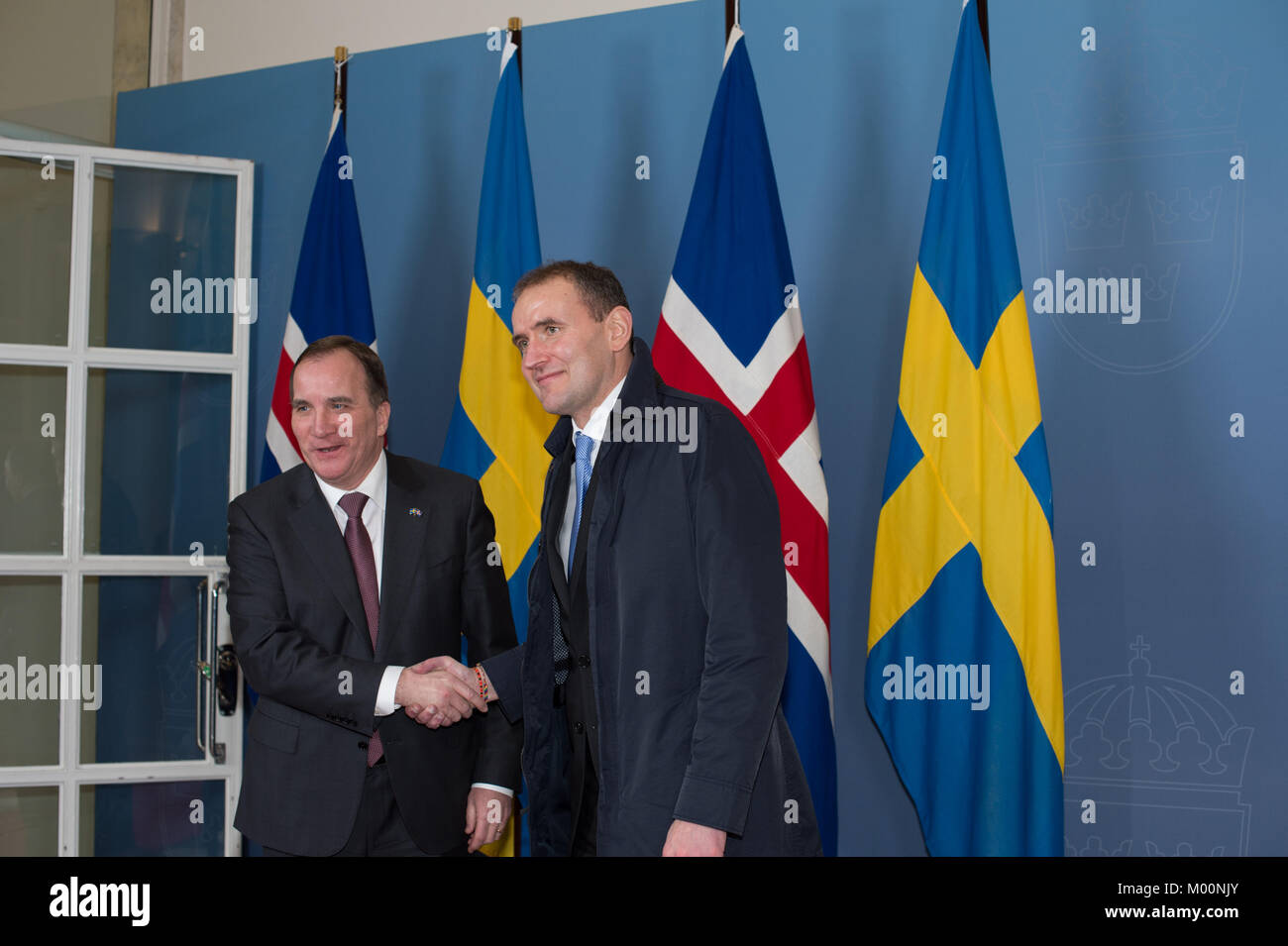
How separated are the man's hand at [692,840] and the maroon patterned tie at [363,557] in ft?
2.73

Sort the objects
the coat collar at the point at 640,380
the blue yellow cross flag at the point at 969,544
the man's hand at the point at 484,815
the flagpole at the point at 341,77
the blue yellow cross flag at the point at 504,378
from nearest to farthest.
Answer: the coat collar at the point at 640,380, the man's hand at the point at 484,815, the blue yellow cross flag at the point at 969,544, the blue yellow cross flag at the point at 504,378, the flagpole at the point at 341,77

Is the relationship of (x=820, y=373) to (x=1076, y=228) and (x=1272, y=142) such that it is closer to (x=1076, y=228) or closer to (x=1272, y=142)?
(x=1076, y=228)

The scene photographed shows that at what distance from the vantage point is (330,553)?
86.8 inches

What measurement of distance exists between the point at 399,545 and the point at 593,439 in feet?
1.77

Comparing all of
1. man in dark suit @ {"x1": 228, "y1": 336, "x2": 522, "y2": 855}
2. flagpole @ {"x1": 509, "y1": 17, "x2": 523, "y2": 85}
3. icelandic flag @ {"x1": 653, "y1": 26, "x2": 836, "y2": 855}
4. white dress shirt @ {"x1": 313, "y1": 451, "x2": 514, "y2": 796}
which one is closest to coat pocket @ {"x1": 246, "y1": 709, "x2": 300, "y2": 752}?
man in dark suit @ {"x1": 228, "y1": 336, "x2": 522, "y2": 855}

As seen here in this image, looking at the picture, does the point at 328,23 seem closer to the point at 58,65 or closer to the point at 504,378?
the point at 58,65

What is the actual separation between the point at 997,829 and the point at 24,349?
3.15m

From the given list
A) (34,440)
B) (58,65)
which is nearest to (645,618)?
(34,440)

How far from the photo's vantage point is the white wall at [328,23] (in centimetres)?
385

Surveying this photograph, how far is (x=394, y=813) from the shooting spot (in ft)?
7.06

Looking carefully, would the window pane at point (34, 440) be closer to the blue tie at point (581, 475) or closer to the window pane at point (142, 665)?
the window pane at point (142, 665)

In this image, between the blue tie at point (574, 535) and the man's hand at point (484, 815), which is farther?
the man's hand at point (484, 815)

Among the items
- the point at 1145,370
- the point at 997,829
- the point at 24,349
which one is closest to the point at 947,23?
→ the point at 1145,370

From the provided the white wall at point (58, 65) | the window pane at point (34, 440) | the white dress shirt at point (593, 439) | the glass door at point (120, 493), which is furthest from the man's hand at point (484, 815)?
the white wall at point (58, 65)
